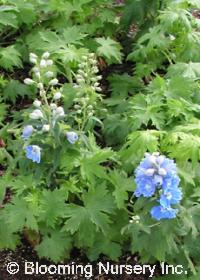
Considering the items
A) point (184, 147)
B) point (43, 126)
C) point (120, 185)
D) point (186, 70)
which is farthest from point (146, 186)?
point (186, 70)

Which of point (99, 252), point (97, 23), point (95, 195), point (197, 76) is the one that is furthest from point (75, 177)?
point (97, 23)

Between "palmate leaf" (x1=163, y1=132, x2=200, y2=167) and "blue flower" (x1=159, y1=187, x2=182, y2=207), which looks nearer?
"blue flower" (x1=159, y1=187, x2=182, y2=207)

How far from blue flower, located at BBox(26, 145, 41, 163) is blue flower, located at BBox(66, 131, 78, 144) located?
6.6 inches

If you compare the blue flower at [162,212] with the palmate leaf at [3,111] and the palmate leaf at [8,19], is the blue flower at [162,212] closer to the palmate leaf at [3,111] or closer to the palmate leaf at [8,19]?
the palmate leaf at [3,111]

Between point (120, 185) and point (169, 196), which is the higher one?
point (169, 196)

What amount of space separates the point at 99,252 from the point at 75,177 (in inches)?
17.4

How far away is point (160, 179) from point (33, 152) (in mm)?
676

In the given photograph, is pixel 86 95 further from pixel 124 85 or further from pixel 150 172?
pixel 150 172

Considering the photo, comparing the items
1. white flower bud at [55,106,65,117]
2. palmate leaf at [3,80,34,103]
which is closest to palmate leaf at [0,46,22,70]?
palmate leaf at [3,80,34,103]

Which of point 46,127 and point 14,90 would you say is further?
point 14,90

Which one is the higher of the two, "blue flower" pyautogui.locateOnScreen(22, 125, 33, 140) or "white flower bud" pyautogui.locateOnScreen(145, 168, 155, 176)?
"blue flower" pyautogui.locateOnScreen(22, 125, 33, 140)

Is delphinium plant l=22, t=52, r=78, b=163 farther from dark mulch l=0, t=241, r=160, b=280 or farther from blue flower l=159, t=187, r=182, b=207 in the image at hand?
dark mulch l=0, t=241, r=160, b=280

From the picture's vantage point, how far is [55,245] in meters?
3.26

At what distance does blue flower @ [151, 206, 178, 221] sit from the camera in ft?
9.07
